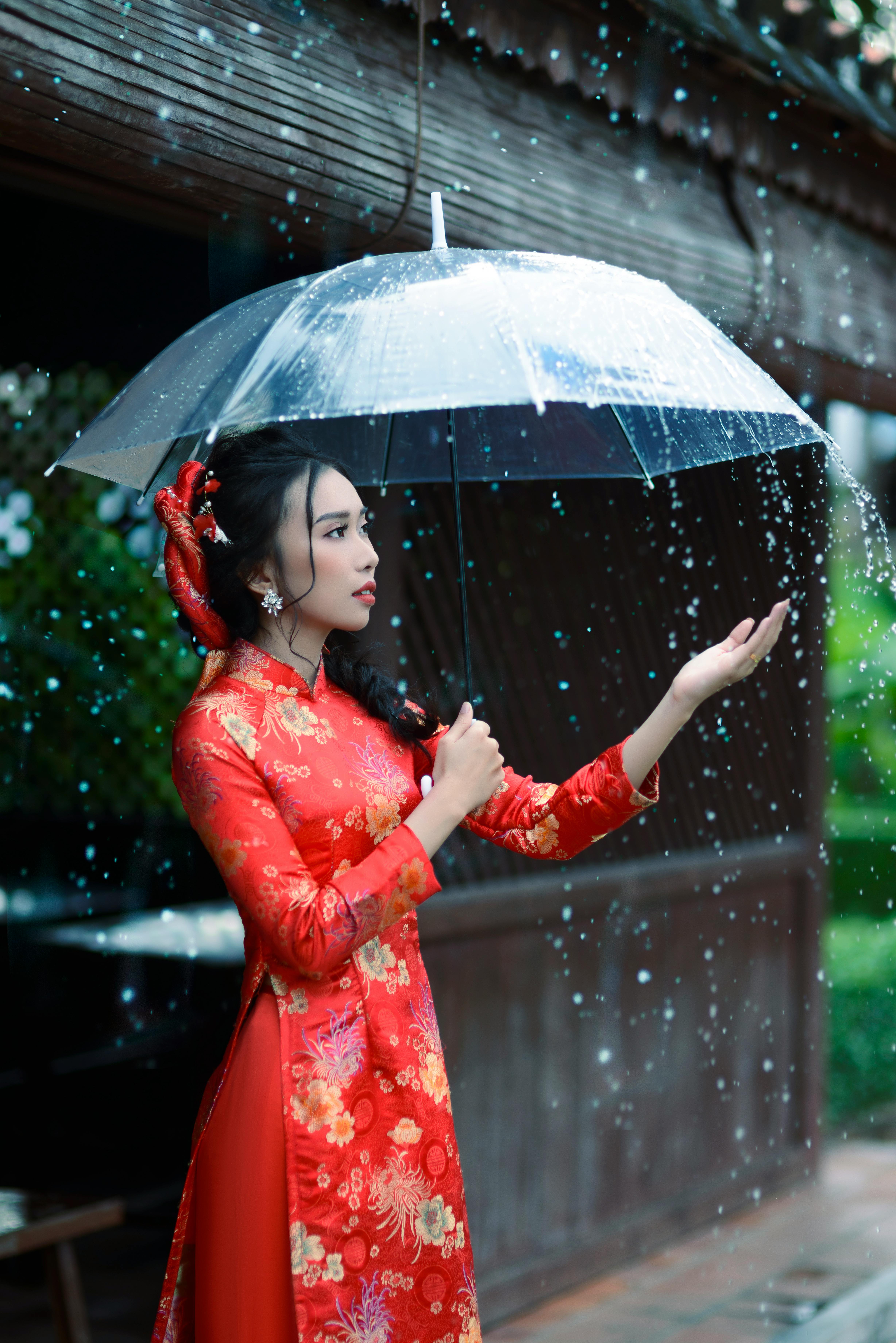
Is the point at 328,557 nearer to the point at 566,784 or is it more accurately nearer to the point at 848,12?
the point at 566,784

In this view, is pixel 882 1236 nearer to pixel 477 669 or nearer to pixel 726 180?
pixel 477 669

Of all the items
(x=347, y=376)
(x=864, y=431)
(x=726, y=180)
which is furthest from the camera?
(x=864, y=431)

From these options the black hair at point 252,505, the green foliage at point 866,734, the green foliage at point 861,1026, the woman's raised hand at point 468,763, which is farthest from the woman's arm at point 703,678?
the green foliage at point 866,734

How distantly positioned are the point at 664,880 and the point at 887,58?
2.37 metres

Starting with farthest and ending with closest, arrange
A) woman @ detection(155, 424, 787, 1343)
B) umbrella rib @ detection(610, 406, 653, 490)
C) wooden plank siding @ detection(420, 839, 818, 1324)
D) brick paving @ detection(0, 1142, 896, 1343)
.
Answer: wooden plank siding @ detection(420, 839, 818, 1324), brick paving @ detection(0, 1142, 896, 1343), umbrella rib @ detection(610, 406, 653, 490), woman @ detection(155, 424, 787, 1343)

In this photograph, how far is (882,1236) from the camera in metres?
3.90

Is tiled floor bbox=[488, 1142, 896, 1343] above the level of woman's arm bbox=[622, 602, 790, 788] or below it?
below

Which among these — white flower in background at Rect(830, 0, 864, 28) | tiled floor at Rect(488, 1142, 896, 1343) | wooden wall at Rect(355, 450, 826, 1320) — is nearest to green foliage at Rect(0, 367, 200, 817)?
wooden wall at Rect(355, 450, 826, 1320)

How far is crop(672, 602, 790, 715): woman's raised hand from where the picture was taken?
5.79 feet

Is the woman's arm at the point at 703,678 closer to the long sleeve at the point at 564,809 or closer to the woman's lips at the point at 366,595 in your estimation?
the long sleeve at the point at 564,809

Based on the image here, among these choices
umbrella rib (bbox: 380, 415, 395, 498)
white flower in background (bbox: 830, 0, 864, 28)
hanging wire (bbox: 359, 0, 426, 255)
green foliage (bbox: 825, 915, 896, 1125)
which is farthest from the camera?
green foliage (bbox: 825, 915, 896, 1125)

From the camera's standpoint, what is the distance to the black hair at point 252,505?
173cm

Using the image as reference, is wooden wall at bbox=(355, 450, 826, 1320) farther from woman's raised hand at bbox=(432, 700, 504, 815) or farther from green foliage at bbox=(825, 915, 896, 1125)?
woman's raised hand at bbox=(432, 700, 504, 815)

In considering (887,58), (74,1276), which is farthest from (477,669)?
(887,58)
